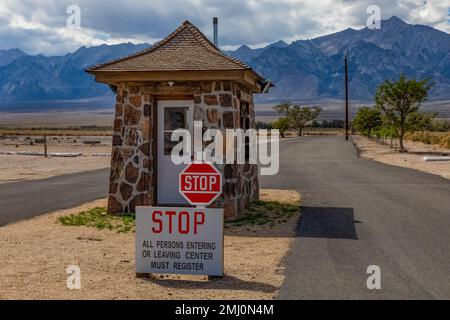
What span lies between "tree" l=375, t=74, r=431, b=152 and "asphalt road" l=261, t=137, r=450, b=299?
20.7m

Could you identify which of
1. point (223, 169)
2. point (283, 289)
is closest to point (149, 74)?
point (223, 169)

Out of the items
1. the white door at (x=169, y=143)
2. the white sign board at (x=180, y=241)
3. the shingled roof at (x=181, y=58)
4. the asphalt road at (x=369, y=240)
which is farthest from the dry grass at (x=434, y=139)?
the white sign board at (x=180, y=241)

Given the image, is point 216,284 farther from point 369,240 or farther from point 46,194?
point 46,194

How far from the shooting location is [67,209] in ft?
44.7

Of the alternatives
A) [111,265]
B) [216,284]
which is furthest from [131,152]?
[216,284]

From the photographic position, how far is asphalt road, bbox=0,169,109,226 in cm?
1352

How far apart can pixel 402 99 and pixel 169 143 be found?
30.0m

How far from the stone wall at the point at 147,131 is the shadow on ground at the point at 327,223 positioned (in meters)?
1.45

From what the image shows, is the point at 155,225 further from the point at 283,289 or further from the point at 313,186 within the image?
the point at 313,186

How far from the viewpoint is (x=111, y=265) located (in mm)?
8281

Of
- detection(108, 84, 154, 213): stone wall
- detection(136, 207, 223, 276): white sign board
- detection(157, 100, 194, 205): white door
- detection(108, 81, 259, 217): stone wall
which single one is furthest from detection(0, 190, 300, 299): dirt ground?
detection(157, 100, 194, 205): white door

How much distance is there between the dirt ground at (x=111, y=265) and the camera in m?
6.98

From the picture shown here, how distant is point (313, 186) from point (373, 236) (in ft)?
26.0

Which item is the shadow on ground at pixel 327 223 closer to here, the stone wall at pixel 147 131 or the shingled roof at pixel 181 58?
the stone wall at pixel 147 131
